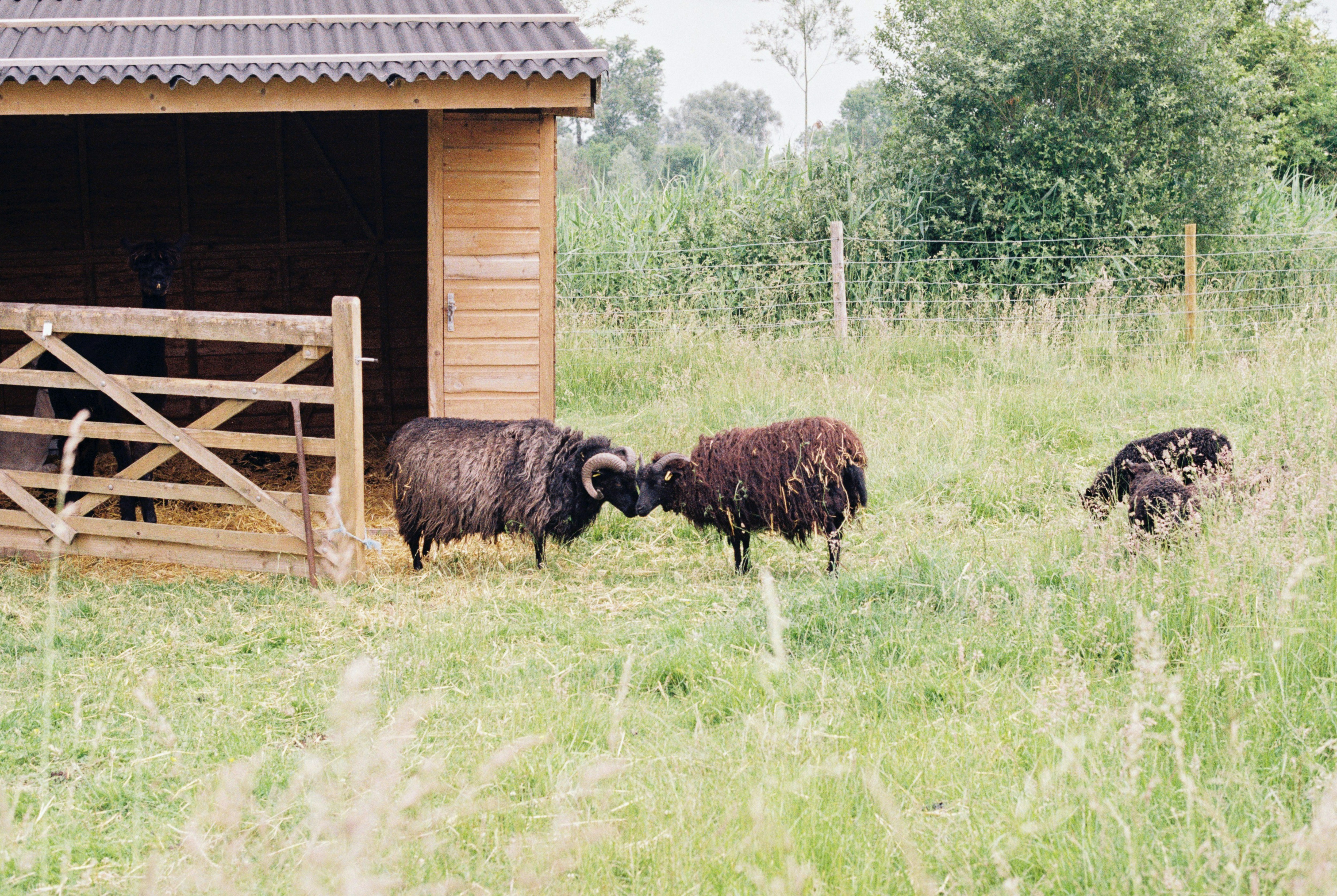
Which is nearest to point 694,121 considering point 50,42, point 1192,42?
point 1192,42

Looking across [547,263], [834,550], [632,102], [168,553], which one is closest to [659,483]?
[834,550]

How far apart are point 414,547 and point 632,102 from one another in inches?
2090

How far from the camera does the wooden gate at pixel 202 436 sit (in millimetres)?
6590

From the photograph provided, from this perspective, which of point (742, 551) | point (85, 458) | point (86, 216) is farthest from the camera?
point (86, 216)

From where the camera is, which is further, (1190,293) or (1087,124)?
(1087,124)

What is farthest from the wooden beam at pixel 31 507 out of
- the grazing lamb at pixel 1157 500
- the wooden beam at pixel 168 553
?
the grazing lamb at pixel 1157 500

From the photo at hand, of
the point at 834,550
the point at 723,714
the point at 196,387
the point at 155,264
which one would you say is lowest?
the point at 723,714

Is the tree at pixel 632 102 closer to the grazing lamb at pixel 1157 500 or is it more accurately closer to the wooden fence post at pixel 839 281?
the wooden fence post at pixel 839 281

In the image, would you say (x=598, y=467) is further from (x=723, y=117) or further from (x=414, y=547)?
(x=723, y=117)

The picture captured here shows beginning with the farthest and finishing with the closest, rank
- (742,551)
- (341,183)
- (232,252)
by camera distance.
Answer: (232,252) → (341,183) → (742,551)

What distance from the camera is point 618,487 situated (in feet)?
23.2

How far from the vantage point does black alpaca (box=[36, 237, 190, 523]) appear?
7.74 meters

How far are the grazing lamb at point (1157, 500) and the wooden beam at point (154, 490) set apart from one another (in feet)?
14.7

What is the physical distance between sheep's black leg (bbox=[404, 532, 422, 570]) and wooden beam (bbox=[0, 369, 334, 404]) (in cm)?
109
